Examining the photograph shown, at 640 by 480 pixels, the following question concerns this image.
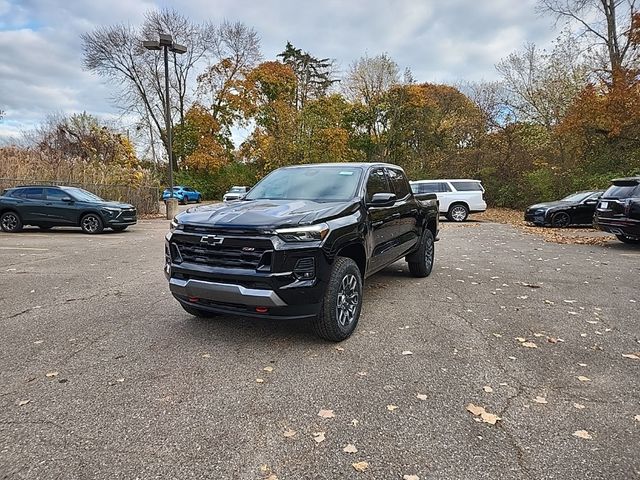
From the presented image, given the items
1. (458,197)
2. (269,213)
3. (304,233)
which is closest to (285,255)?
(304,233)

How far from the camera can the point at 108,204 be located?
43.5ft

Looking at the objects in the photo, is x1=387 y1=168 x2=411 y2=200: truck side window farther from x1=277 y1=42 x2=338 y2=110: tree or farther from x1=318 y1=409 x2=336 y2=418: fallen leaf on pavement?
x1=277 y1=42 x2=338 y2=110: tree

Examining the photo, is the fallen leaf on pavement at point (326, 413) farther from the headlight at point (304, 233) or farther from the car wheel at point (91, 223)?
the car wheel at point (91, 223)

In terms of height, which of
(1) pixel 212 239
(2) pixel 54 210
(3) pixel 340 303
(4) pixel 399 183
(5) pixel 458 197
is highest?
(4) pixel 399 183

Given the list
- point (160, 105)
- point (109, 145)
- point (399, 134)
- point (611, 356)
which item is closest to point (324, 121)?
point (399, 134)

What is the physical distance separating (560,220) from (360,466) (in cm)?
1476

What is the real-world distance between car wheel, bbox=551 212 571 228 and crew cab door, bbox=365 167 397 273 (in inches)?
447

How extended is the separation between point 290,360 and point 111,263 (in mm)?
5906

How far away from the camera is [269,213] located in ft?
12.8

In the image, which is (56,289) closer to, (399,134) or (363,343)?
(363,343)

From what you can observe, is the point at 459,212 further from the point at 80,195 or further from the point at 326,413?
the point at 326,413

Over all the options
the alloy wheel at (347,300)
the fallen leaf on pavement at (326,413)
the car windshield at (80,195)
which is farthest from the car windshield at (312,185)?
the car windshield at (80,195)

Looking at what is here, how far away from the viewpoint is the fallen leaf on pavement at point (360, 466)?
2273mm

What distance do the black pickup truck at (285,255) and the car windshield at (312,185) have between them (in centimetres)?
2
